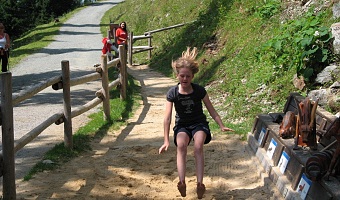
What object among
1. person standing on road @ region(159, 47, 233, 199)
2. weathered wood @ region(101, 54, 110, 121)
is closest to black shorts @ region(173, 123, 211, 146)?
person standing on road @ region(159, 47, 233, 199)

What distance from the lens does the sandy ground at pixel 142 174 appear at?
5.69 meters

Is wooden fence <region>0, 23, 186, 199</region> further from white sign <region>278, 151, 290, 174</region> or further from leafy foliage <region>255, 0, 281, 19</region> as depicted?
leafy foliage <region>255, 0, 281, 19</region>

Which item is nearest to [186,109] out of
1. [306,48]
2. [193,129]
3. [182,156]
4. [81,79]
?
[193,129]

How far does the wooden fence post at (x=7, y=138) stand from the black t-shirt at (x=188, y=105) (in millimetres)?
1599

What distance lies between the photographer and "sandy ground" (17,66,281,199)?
5.69 metres

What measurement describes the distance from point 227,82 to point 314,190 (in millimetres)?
6784

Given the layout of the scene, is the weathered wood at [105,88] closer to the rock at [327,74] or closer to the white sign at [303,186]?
the rock at [327,74]

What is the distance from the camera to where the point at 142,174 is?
6.52 metres

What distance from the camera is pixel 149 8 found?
27422 mm

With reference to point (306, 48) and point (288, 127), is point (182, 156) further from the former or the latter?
point (306, 48)

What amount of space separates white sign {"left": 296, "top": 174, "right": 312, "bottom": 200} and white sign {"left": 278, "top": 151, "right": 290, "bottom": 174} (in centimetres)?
56

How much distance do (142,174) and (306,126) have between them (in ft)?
7.19

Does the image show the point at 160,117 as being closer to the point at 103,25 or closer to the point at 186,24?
the point at 186,24

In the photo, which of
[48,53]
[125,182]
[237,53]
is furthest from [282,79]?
[48,53]
